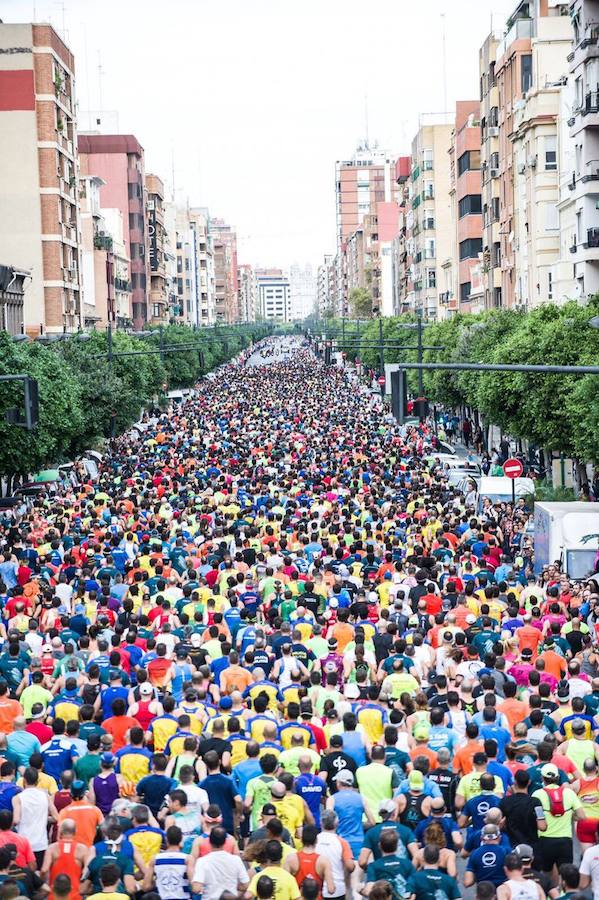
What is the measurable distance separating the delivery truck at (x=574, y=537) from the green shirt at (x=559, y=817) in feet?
49.3

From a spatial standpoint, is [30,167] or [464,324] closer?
[464,324]

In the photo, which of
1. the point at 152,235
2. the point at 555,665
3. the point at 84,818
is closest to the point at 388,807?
the point at 84,818

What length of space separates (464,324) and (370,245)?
428ft

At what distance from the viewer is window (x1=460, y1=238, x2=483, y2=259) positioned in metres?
87.9

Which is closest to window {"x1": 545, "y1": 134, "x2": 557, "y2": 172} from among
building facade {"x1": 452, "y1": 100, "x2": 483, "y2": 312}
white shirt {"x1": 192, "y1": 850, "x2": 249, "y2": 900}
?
building facade {"x1": 452, "y1": 100, "x2": 483, "y2": 312}

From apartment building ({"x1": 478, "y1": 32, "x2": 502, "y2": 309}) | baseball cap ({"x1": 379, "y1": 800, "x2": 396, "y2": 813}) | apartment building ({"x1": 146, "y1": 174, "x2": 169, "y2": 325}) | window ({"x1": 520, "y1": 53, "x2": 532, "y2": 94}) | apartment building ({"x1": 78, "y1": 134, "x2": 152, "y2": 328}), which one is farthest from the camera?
apartment building ({"x1": 146, "y1": 174, "x2": 169, "y2": 325})

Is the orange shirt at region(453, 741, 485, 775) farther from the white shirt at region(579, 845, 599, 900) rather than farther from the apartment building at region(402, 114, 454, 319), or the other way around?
the apartment building at region(402, 114, 454, 319)

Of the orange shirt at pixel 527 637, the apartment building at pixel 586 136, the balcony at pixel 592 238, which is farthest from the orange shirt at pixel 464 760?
the balcony at pixel 592 238

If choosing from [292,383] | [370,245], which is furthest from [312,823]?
[370,245]

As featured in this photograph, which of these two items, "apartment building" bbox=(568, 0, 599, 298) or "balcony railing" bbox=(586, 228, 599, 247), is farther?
"balcony railing" bbox=(586, 228, 599, 247)

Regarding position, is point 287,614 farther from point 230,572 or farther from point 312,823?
point 312,823

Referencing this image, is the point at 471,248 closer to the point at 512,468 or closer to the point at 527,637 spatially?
the point at 512,468

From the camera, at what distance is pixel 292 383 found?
332 ft

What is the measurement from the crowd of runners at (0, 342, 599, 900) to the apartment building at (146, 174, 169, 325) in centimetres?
11448
